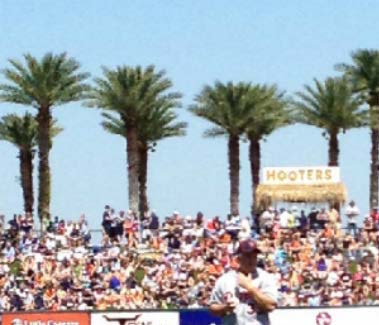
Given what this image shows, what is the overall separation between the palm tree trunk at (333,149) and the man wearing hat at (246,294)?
48057 mm

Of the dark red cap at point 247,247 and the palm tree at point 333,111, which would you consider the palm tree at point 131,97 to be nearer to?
the palm tree at point 333,111

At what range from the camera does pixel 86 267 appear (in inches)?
1508

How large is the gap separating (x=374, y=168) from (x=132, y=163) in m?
11.5

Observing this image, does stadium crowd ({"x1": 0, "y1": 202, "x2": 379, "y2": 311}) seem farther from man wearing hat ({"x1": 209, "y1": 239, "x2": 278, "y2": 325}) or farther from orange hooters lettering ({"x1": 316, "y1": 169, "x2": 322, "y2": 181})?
man wearing hat ({"x1": 209, "y1": 239, "x2": 278, "y2": 325})

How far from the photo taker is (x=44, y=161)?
57938 millimetres

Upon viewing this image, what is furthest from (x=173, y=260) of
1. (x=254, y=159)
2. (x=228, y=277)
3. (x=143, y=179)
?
(x=228, y=277)

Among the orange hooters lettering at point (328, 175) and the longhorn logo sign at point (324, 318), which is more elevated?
the orange hooters lettering at point (328, 175)

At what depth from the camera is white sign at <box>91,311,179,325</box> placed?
2789cm

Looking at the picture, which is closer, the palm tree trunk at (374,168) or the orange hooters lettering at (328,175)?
the orange hooters lettering at (328,175)

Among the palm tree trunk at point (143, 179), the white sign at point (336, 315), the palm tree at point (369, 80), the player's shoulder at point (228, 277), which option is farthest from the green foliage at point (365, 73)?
the player's shoulder at point (228, 277)

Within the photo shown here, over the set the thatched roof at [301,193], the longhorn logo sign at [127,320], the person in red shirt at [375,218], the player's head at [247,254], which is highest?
the thatched roof at [301,193]

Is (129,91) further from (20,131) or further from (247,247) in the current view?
(247,247)

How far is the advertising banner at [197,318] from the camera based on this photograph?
2755cm

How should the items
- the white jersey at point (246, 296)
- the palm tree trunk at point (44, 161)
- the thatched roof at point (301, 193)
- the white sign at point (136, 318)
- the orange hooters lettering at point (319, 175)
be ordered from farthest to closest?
1. the palm tree trunk at point (44, 161)
2. the orange hooters lettering at point (319, 175)
3. the thatched roof at point (301, 193)
4. the white sign at point (136, 318)
5. the white jersey at point (246, 296)
